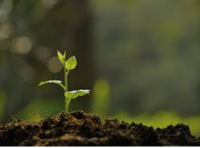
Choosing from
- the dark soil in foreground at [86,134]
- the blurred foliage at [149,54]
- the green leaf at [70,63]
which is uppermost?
the blurred foliage at [149,54]

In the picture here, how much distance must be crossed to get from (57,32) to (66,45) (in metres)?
0.15

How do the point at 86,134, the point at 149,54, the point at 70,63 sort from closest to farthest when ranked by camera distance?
the point at 86,134, the point at 70,63, the point at 149,54

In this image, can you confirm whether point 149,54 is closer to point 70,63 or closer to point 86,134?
point 70,63

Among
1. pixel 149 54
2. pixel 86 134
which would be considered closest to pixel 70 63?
pixel 86 134

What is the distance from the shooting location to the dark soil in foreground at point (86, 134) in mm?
884

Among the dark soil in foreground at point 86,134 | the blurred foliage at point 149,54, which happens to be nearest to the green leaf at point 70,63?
the dark soil in foreground at point 86,134

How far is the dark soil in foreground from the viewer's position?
0.88 m

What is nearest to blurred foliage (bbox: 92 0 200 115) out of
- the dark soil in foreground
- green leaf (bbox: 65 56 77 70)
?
green leaf (bbox: 65 56 77 70)

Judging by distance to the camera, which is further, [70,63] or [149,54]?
[149,54]

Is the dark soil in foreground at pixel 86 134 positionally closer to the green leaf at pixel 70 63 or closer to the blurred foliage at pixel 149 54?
the green leaf at pixel 70 63

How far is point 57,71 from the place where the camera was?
459 centimetres

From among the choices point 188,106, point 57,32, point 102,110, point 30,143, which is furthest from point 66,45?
point 188,106

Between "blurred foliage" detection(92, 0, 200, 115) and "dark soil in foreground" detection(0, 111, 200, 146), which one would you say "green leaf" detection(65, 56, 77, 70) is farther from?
"blurred foliage" detection(92, 0, 200, 115)

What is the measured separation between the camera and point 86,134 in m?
0.98
